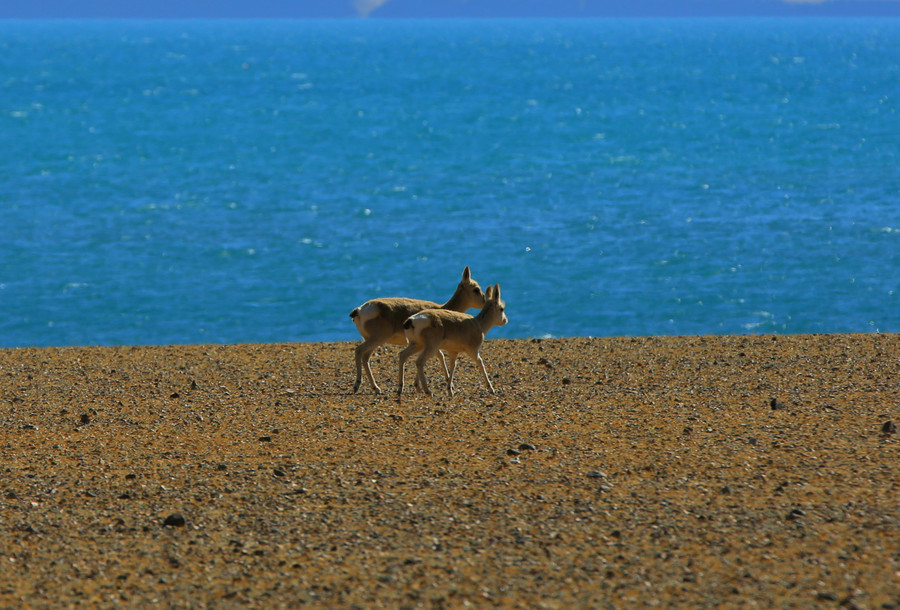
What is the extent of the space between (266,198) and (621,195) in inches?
694

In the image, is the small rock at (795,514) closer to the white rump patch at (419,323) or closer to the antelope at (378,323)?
the white rump patch at (419,323)

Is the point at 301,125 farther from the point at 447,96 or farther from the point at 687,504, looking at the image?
the point at 687,504

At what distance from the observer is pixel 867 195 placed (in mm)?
59906

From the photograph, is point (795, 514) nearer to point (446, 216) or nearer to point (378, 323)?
point (378, 323)

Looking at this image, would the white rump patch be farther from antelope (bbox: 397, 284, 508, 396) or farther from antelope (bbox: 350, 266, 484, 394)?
antelope (bbox: 350, 266, 484, 394)

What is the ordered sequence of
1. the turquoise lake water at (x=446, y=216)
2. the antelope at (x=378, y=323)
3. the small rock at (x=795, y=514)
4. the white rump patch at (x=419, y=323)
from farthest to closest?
the turquoise lake water at (x=446, y=216) < the antelope at (x=378, y=323) < the white rump patch at (x=419, y=323) < the small rock at (x=795, y=514)

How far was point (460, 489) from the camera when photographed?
11.2 m

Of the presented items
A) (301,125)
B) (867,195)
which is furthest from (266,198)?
(301,125)

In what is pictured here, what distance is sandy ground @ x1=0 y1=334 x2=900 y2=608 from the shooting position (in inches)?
355

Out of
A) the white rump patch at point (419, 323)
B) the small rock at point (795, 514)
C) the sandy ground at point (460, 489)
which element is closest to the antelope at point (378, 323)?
the sandy ground at point (460, 489)

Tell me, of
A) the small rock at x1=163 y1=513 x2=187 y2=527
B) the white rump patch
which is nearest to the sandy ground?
the small rock at x1=163 y1=513 x2=187 y2=527

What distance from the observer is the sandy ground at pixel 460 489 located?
29.6 ft

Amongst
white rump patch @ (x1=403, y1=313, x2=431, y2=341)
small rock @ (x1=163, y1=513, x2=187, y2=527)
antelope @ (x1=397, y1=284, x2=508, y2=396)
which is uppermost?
small rock @ (x1=163, y1=513, x2=187, y2=527)

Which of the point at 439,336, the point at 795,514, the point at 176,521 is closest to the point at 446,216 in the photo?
the point at 439,336
